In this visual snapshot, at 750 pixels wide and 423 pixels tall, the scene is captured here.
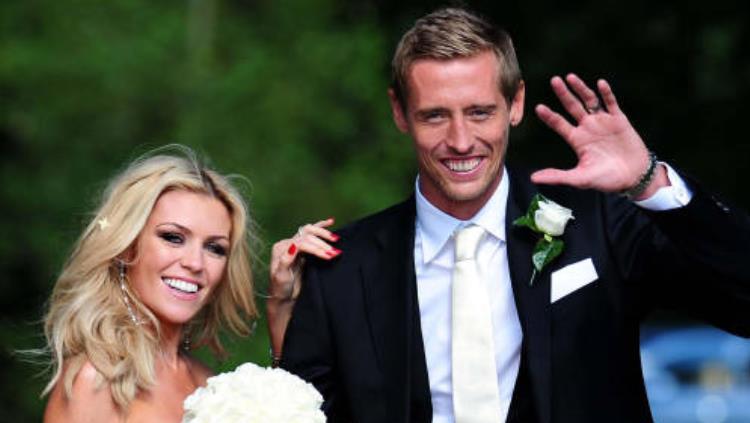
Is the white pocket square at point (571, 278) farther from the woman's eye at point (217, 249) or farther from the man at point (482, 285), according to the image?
the woman's eye at point (217, 249)

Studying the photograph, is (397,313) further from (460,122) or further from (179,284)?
(179,284)

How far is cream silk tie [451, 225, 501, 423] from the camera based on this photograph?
15.7ft

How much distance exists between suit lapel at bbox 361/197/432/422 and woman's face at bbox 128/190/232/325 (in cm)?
69

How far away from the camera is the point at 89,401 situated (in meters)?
5.20

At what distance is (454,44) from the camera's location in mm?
4941

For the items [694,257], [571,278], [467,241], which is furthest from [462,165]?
[694,257]

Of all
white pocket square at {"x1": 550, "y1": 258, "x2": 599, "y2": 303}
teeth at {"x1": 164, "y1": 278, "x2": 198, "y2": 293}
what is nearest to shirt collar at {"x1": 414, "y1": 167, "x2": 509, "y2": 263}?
white pocket square at {"x1": 550, "y1": 258, "x2": 599, "y2": 303}

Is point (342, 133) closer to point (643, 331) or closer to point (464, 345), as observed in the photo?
point (643, 331)

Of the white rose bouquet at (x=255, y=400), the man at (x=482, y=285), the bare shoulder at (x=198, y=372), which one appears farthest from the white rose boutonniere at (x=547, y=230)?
the bare shoulder at (x=198, y=372)

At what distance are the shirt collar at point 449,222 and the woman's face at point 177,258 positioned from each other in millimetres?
873

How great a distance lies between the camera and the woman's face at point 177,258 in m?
5.44

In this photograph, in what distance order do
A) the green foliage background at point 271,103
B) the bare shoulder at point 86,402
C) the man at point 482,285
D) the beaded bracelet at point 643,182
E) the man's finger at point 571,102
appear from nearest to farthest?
the beaded bracelet at point 643,182, the man's finger at point 571,102, the man at point 482,285, the bare shoulder at point 86,402, the green foliage background at point 271,103

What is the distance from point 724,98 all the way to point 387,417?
10.3 m

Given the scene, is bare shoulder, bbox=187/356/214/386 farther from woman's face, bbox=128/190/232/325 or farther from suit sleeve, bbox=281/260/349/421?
suit sleeve, bbox=281/260/349/421
